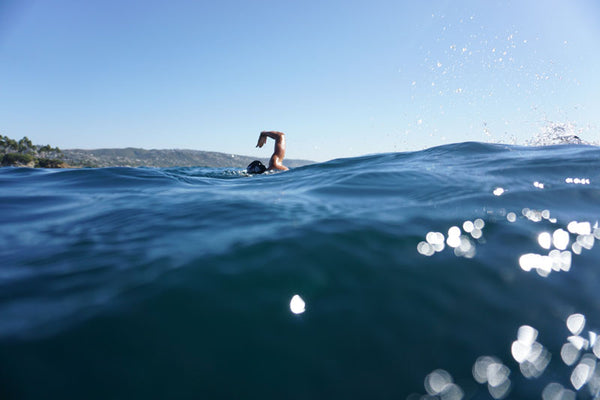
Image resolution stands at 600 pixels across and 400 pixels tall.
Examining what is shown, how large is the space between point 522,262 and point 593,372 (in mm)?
913

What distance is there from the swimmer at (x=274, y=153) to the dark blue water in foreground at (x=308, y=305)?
7.53 m

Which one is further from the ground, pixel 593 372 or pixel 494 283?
pixel 494 283

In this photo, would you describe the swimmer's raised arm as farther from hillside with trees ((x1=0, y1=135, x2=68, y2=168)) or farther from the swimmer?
hillside with trees ((x1=0, y1=135, x2=68, y2=168))

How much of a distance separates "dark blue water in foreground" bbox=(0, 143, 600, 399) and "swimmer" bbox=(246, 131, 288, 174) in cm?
753

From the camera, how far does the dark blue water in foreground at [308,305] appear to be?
3.74 ft

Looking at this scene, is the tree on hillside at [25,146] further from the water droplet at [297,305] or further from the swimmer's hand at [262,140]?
the water droplet at [297,305]

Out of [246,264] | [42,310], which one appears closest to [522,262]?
[246,264]

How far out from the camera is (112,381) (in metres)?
1.12

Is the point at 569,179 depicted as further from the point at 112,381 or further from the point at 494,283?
the point at 112,381

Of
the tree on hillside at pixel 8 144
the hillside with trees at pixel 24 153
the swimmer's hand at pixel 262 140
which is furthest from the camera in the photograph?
the tree on hillside at pixel 8 144

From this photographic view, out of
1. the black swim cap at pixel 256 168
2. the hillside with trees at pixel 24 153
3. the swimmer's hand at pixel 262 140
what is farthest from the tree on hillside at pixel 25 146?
the black swim cap at pixel 256 168

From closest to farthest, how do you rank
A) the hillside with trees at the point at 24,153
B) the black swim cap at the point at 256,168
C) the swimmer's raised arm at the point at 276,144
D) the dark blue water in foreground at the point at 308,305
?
the dark blue water in foreground at the point at 308,305, the black swim cap at the point at 256,168, the swimmer's raised arm at the point at 276,144, the hillside with trees at the point at 24,153

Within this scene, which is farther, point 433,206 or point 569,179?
point 569,179

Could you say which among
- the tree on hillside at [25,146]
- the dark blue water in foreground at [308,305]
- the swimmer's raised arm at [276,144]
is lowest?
the dark blue water in foreground at [308,305]
